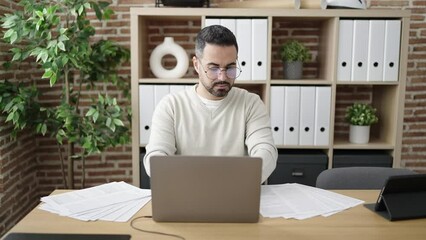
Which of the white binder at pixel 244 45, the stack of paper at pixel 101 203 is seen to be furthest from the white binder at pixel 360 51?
the stack of paper at pixel 101 203

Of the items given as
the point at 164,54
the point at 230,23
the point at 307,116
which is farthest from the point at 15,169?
the point at 307,116

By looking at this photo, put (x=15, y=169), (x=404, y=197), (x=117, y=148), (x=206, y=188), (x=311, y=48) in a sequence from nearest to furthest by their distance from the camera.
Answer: (x=206, y=188) → (x=404, y=197) → (x=15, y=169) → (x=311, y=48) → (x=117, y=148)

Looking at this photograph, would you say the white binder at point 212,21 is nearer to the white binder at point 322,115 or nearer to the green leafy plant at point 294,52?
the green leafy plant at point 294,52

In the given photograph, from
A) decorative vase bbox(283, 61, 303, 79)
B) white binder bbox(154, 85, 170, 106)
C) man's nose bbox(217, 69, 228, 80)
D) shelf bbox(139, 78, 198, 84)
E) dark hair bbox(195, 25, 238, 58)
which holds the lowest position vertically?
Answer: white binder bbox(154, 85, 170, 106)

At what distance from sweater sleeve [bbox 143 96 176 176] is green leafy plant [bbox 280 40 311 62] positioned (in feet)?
4.21

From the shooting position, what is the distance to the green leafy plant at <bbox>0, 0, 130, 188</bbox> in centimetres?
258

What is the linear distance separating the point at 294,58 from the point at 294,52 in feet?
0.14

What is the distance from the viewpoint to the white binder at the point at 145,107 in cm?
287

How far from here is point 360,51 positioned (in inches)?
112

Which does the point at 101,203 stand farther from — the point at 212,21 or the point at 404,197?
the point at 212,21

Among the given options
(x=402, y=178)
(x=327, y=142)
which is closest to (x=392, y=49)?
(x=327, y=142)

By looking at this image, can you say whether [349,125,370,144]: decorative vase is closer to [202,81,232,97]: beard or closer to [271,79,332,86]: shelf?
[271,79,332,86]: shelf

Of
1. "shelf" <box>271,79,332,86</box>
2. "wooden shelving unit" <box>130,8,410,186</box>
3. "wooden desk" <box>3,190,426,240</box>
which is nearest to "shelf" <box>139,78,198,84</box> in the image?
"wooden shelving unit" <box>130,8,410,186</box>

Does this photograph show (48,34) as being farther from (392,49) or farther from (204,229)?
(392,49)
